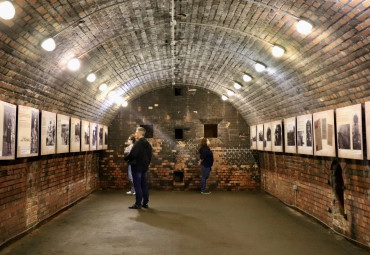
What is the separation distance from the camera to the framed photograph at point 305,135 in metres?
7.62

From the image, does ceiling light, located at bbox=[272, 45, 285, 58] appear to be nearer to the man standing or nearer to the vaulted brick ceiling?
the vaulted brick ceiling

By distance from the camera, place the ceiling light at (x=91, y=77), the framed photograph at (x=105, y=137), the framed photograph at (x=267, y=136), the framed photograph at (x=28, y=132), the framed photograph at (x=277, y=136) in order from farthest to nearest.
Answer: the framed photograph at (x=105, y=137), the framed photograph at (x=267, y=136), the framed photograph at (x=277, y=136), the ceiling light at (x=91, y=77), the framed photograph at (x=28, y=132)

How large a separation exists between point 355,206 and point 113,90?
23.9 feet

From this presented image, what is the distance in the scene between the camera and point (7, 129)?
5.60 m

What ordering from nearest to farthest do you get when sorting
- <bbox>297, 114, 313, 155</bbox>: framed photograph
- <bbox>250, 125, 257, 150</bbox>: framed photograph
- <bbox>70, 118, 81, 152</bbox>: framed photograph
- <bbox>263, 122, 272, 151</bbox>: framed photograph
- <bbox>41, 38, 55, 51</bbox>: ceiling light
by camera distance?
<bbox>41, 38, 55, 51</bbox>: ceiling light, <bbox>297, 114, 313, 155</bbox>: framed photograph, <bbox>70, 118, 81, 152</bbox>: framed photograph, <bbox>263, 122, 272, 151</bbox>: framed photograph, <bbox>250, 125, 257, 150</bbox>: framed photograph

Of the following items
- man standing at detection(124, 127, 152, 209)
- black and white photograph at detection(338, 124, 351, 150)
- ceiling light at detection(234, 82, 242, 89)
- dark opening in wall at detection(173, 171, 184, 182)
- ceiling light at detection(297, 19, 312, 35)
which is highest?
ceiling light at detection(234, 82, 242, 89)

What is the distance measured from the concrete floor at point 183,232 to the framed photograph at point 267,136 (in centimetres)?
183

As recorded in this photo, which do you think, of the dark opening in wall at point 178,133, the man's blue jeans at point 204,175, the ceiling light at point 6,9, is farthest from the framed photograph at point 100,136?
the ceiling light at point 6,9

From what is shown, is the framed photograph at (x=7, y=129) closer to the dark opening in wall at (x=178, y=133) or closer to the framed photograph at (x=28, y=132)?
the framed photograph at (x=28, y=132)

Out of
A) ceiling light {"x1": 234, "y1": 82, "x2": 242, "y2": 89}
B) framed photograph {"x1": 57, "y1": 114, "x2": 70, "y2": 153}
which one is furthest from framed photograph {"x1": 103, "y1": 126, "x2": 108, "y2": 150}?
ceiling light {"x1": 234, "y1": 82, "x2": 242, "y2": 89}

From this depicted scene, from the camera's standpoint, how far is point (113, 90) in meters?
10.7

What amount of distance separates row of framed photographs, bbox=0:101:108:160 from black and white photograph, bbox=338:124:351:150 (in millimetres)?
5494

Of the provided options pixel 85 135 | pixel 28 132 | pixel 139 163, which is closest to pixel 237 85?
pixel 139 163

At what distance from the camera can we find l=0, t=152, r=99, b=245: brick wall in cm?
589
